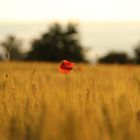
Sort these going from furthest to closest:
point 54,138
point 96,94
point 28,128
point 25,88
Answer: point 25,88 < point 96,94 < point 28,128 < point 54,138

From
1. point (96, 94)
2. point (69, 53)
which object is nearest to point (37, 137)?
point (96, 94)

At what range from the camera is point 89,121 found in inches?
57.4

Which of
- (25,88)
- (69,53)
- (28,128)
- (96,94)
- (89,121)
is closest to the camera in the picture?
(89,121)

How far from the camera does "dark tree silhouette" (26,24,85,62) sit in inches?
1268

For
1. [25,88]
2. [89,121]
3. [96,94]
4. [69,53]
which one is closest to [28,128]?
[89,121]

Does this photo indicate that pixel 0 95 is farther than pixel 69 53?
No

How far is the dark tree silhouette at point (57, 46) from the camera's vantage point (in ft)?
106

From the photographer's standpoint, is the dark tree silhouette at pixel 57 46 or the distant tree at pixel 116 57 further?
the distant tree at pixel 116 57

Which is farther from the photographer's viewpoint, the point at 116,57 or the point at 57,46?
the point at 116,57

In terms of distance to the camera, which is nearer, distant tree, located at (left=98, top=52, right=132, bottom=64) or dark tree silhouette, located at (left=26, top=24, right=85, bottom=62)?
dark tree silhouette, located at (left=26, top=24, right=85, bottom=62)

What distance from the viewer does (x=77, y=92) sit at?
7.96 feet

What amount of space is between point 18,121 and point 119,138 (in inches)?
17.2

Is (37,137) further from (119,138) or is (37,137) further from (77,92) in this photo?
(77,92)

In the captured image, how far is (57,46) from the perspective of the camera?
3322cm
